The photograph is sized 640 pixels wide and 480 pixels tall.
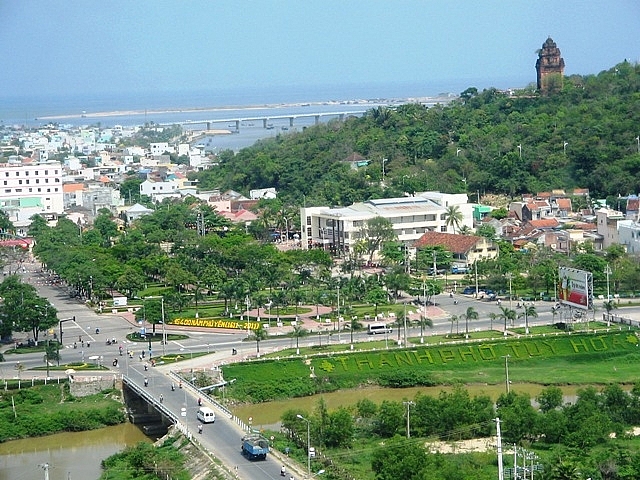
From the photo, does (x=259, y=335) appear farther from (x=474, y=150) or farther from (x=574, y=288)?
(x=474, y=150)

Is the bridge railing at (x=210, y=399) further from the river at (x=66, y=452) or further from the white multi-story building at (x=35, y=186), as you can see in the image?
the white multi-story building at (x=35, y=186)

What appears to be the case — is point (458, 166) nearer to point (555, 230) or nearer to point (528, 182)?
point (528, 182)

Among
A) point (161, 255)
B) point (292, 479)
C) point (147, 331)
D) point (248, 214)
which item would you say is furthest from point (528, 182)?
point (292, 479)

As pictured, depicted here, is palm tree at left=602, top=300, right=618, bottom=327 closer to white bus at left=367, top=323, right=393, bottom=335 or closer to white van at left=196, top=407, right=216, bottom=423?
white bus at left=367, top=323, right=393, bottom=335

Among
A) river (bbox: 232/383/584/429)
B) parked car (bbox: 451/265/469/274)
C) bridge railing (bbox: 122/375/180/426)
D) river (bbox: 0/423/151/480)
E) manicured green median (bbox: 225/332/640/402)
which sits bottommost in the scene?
river (bbox: 0/423/151/480)

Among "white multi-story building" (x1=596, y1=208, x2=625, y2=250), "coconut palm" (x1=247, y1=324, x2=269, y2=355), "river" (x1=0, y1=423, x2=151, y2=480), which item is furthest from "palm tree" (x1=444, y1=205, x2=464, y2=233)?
"river" (x1=0, y1=423, x2=151, y2=480)

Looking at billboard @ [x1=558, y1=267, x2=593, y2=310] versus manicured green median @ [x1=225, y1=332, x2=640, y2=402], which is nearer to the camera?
manicured green median @ [x1=225, y1=332, x2=640, y2=402]

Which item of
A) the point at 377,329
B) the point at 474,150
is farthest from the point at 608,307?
the point at 474,150

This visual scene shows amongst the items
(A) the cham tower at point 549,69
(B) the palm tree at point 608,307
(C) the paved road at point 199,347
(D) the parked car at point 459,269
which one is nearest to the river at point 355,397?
(C) the paved road at point 199,347
